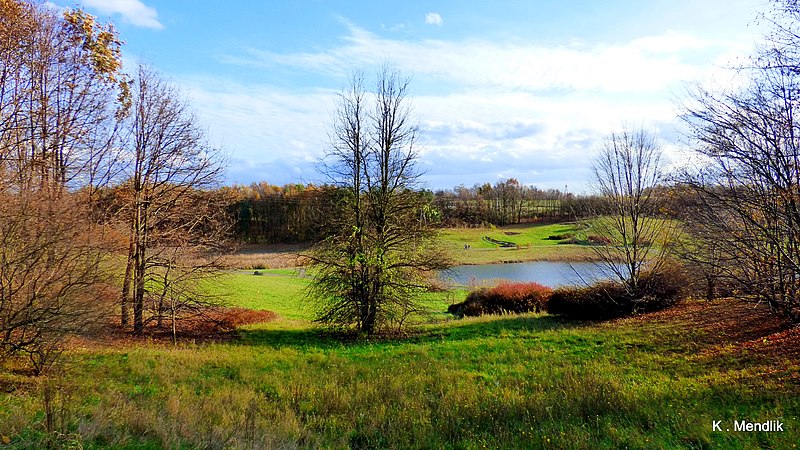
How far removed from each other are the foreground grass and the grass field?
34mm

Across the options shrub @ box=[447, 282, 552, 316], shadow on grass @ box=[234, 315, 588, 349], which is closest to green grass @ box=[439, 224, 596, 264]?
shrub @ box=[447, 282, 552, 316]

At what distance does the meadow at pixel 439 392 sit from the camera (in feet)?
18.9

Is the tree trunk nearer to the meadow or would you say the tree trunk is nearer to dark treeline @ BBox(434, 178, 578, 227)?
the meadow

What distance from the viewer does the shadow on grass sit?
1532 centimetres

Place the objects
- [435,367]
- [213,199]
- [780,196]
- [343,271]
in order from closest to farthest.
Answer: [780,196] → [435,367] → [343,271] → [213,199]

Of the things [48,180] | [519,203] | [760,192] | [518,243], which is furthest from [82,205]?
[519,203]

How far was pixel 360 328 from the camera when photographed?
16.1 metres

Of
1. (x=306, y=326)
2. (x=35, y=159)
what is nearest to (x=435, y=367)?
(x=306, y=326)

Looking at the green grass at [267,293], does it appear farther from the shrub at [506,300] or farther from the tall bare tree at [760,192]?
the tall bare tree at [760,192]

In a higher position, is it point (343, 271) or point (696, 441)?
point (343, 271)

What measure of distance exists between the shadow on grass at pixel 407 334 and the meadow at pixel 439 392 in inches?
26.1

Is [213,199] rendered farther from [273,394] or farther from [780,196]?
[780,196]

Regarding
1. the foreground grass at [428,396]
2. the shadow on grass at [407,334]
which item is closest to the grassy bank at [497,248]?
the shadow on grass at [407,334]

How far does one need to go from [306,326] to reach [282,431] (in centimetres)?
1314
